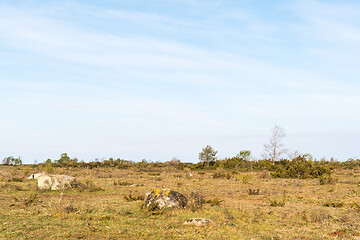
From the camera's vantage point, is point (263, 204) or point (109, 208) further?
point (263, 204)

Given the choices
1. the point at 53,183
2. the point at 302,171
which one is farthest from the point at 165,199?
the point at 302,171

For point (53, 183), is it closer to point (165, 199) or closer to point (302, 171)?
point (165, 199)

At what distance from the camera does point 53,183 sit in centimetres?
2192

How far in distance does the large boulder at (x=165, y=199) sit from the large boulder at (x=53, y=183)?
9894mm

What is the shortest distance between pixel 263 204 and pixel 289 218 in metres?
3.66

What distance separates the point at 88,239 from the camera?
30.6ft

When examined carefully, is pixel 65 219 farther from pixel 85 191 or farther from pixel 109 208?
pixel 85 191

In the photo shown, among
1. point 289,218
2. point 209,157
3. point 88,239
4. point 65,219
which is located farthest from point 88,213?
point 209,157

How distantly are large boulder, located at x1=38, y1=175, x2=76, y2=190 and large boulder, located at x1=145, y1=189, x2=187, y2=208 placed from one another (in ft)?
32.5

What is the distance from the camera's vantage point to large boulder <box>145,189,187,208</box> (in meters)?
14.0

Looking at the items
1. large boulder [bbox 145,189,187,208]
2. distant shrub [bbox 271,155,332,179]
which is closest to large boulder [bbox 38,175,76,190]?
large boulder [bbox 145,189,187,208]

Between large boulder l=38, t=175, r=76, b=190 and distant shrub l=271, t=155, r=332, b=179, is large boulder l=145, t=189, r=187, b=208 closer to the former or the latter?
large boulder l=38, t=175, r=76, b=190

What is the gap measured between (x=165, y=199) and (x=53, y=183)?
447 inches

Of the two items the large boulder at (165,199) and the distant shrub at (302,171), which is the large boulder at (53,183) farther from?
the distant shrub at (302,171)
